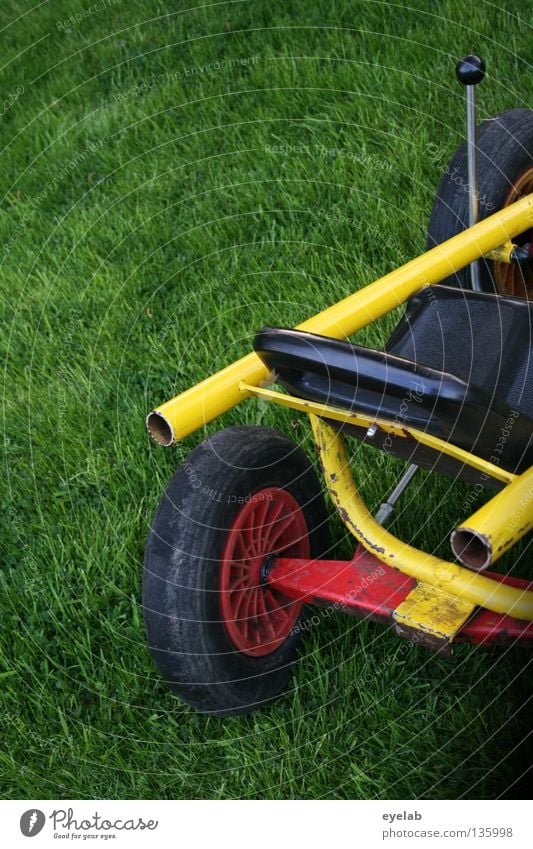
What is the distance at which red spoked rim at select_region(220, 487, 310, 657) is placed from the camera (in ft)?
6.31

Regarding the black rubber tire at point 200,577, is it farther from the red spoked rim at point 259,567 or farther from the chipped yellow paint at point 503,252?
the chipped yellow paint at point 503,252

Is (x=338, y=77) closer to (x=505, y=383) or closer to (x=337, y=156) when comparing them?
(x=337, y=156)

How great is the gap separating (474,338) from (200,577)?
684 mm

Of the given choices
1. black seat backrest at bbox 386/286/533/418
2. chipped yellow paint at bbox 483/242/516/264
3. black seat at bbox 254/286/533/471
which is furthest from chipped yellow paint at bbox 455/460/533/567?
chipped yellow paint at bbox 483/242/516/264

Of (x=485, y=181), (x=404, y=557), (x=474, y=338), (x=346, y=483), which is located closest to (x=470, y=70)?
(x=485, y=181)

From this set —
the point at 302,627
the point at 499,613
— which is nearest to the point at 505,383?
the point at 499,613

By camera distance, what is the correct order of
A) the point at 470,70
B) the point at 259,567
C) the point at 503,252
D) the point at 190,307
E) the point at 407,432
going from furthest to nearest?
the point at 190,307
the point at 503,252
the point at 470,70
the point at 259,567
the point at 407,432

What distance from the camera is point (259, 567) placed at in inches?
79.0

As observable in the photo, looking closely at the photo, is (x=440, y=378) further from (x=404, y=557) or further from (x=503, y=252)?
(x=503, y=252)

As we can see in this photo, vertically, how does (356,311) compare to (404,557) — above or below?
above

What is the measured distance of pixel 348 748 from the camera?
77.8 inches

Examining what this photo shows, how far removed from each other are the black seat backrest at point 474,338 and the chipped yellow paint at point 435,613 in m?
0.38

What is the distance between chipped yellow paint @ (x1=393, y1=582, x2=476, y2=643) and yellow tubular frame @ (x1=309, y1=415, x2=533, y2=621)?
1 centimetres

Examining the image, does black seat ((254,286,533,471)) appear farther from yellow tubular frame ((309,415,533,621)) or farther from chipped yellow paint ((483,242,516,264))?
chipped yellow paint ((483,242,516,264))
